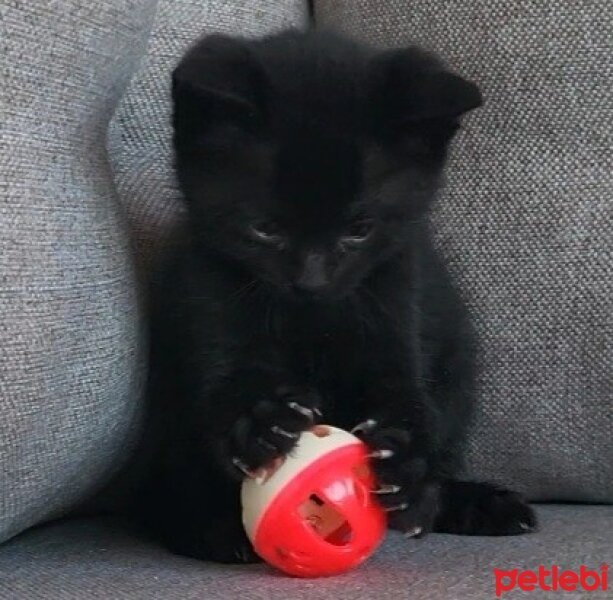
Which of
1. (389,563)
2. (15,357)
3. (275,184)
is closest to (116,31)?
(275,184)

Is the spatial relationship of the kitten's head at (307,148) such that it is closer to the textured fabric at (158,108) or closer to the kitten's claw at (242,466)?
the kitten's claw at (242,466)

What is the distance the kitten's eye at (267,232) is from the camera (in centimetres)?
99

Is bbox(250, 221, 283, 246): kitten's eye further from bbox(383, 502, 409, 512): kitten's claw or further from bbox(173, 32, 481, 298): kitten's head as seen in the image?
bbox(383, 502, 409, 512): kitten's claw

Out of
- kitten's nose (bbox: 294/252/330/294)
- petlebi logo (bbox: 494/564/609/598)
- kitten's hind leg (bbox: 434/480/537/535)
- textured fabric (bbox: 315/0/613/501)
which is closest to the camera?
petlebi logo (bbox: 494/564/609/598)

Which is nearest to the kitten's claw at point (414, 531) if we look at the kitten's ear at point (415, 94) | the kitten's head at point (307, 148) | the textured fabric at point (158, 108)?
the kitten's head at point (307, 148)

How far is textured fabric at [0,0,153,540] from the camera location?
0.92 meters

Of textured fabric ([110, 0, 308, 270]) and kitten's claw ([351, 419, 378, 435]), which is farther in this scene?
textured fabric ([110, 0, 308, 270])

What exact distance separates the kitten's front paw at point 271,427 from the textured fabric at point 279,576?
108 mm

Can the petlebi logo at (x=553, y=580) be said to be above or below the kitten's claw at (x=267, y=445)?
below

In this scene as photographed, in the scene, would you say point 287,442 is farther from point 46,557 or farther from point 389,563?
point 46,557

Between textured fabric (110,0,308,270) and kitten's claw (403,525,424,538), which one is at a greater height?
textured fabric (110,0,308,270)

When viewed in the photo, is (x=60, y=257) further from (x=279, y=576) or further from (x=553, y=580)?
(x=553, y=580)

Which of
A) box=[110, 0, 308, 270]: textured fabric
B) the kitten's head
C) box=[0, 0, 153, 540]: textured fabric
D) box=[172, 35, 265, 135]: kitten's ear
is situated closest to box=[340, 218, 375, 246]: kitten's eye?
the kitten's head

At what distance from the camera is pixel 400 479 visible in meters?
0.98
